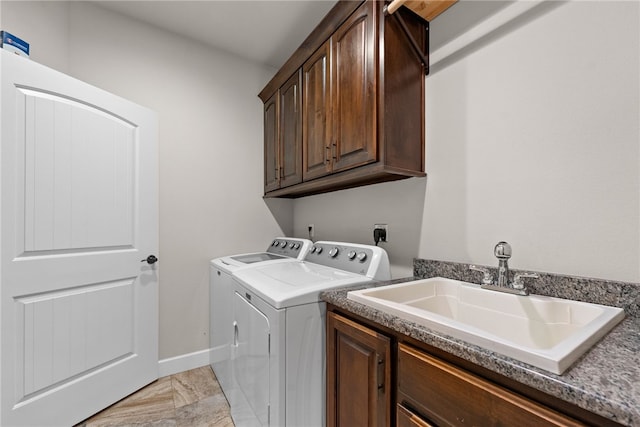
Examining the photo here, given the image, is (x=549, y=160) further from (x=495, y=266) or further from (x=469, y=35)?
(x=469, y=35)

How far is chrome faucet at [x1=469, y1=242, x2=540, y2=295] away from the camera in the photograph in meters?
1.03

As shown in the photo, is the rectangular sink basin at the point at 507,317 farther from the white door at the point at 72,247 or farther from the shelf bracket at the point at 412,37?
the white door at the point at 72,247

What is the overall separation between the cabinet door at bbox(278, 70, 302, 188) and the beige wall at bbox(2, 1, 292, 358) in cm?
49

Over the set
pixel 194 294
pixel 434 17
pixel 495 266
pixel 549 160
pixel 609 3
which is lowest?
Answer: pixel 194 294

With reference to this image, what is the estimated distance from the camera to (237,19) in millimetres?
2068

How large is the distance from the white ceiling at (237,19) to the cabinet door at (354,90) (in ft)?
1.97

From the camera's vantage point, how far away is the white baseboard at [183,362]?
215cm

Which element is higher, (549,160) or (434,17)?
(434,17)

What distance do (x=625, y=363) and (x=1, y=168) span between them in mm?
2379

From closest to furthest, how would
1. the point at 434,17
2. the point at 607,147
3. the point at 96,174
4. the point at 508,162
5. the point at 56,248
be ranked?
1. the point at 607,147
2. the point at 508,162
3. the point at 434,17
4. the point at 56,248
5. the point at 96,174

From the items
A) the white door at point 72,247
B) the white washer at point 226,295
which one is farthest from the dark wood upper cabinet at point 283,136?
the white door at point 72,247

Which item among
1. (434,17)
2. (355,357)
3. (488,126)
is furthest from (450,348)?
(434,17)

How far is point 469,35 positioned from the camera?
132 centimetres

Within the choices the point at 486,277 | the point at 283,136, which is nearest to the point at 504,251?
the point at 486,277
